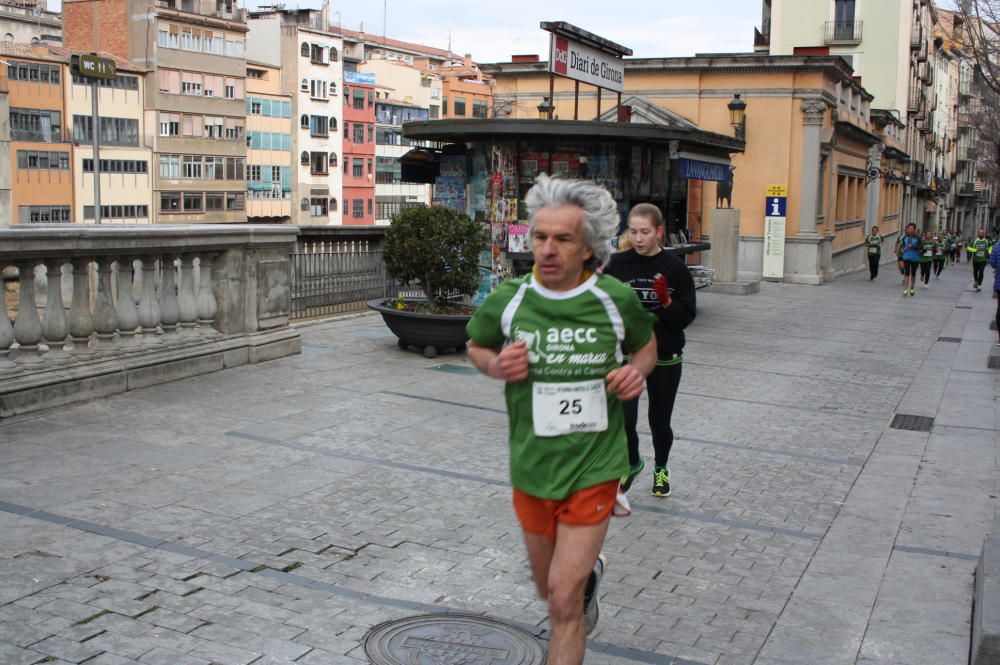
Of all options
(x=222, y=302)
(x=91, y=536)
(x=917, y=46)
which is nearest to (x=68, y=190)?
(x=917, y=46)

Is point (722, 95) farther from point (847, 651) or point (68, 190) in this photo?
point (68, 190)

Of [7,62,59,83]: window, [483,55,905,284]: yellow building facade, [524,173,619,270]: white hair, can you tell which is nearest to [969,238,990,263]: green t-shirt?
[483,55,905,284]: yellow building facade

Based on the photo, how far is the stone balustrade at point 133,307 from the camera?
27.3 ft

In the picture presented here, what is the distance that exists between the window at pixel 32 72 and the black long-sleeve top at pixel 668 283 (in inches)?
2936

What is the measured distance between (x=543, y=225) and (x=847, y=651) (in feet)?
7.85

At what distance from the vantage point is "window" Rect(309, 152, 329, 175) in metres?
96.5

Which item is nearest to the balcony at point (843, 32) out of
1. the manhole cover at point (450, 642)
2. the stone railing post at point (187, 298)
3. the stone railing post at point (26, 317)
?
the stone railing post at point (187, 298)

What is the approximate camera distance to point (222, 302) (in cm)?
1055

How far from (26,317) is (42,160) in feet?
235

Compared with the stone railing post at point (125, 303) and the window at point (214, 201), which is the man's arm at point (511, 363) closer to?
the stone railing post at point (125, 303)

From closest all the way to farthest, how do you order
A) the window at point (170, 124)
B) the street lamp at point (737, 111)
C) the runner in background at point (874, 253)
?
the street lamp at point (737, 111) → the runner in background at point (874, 253) → the window at point (170, 124)

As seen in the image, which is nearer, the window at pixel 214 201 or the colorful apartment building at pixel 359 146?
the window at pixel 214 201

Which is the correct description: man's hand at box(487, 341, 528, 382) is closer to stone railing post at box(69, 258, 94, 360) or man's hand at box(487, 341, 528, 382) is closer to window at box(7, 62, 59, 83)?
stone railing post at box(69, 258, 94, 360)

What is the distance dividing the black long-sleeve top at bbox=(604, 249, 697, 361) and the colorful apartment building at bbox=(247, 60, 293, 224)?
87961 millimetres
